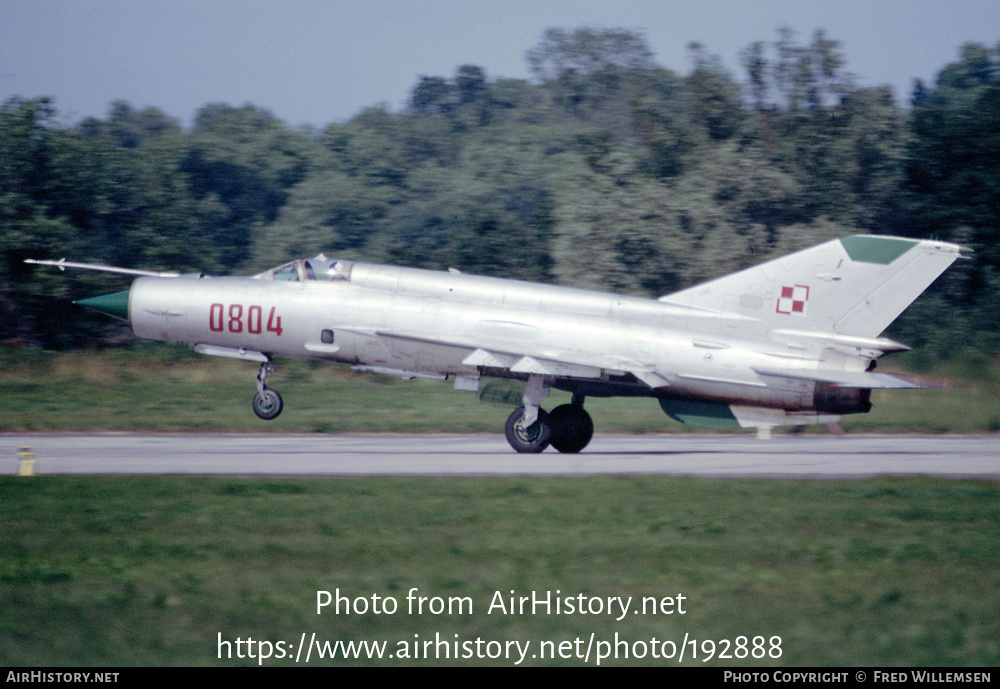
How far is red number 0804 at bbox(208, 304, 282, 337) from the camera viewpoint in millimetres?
18078

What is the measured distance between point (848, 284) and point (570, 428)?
492 cm

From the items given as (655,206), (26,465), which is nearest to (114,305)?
(26,465)

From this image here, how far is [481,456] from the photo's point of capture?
1731cm

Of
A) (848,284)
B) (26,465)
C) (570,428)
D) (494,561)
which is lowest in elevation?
(26,465)

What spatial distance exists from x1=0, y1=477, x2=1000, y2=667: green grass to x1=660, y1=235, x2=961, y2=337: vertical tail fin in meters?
3.48

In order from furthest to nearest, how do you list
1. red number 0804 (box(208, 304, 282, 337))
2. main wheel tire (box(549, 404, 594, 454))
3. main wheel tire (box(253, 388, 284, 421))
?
main wheel tire (box(253, 388, 284, 421))
red number 0804 (box(208, 304, 282, 337))
main wheel tire (box(549, 404, 594, 454))

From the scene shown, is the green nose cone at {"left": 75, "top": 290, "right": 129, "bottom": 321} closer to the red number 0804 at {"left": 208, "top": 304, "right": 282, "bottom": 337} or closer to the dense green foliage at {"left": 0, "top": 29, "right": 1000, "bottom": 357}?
the red number 0804 at {"left": 208, "top": 304, "right": 282, "bottom": 337}

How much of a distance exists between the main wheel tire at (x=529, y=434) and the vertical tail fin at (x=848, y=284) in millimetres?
3647

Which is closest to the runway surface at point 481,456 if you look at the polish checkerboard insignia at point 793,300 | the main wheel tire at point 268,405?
the main wheel tire at point 268,405

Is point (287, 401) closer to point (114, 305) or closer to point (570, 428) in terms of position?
point (114, 305)

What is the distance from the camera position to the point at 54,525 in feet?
35.2

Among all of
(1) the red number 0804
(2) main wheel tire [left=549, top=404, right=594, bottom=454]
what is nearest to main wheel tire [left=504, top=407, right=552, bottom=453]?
(2) main wheel tire [left=549, top=404, right=594, bottom=454]
